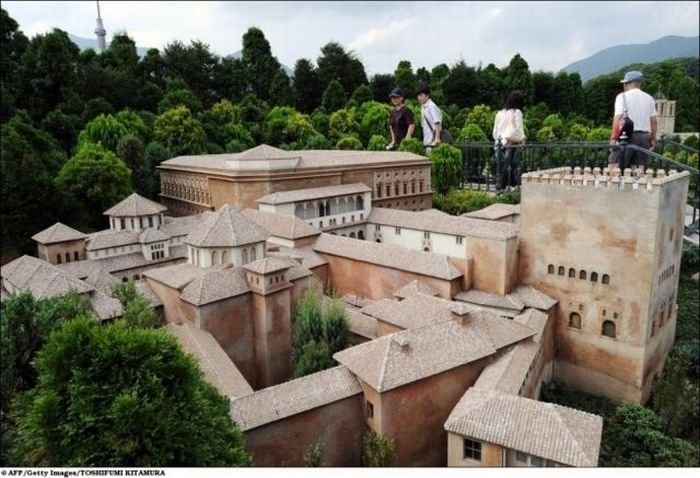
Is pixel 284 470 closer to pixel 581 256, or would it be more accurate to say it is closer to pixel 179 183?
pixel 581 256

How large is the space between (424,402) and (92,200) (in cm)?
2649

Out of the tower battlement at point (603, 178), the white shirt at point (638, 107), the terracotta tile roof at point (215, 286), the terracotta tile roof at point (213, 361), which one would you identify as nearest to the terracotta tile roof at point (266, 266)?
the terracotta tile roof at point (215, 286)

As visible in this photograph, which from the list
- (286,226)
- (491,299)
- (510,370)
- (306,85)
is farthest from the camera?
(306,85)

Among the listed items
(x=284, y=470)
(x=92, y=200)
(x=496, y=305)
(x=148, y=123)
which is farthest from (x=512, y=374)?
(x=148, y=123)

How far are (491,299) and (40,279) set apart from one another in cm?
1930

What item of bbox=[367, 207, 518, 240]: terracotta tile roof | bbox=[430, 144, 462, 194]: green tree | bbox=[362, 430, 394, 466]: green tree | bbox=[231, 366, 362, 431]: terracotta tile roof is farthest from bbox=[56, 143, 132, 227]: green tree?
bbox=[362, 430, 394, 466]: green tree

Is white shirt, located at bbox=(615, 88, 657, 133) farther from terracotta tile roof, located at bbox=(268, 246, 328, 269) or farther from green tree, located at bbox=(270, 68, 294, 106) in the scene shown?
green tree, located at bbox=(270, 68, 294, 106)

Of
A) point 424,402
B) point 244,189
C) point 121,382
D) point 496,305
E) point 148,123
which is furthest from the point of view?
point 148,123

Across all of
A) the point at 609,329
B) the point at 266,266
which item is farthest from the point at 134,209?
the point at 609,329

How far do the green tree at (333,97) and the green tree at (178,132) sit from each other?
1526 cm

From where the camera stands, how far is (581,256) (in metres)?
22.6

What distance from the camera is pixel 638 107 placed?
477 inches

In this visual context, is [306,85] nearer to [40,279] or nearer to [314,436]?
[40,279]

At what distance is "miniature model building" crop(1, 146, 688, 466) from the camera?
16.0 m
